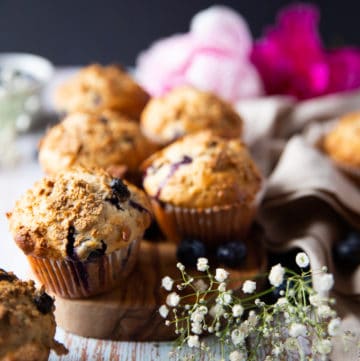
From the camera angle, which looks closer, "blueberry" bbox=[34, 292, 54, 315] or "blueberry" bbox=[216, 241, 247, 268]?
"blueberry" bbox=[34, 292, 54, 315]

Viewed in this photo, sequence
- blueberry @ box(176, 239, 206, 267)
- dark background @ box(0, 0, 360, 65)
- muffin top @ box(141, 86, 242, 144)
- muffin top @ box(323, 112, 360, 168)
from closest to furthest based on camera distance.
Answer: blueberry @ box(176, 239, 206, 267)
muffin top @ box(141, 86, 242, 144)
muffin top @ box(323, 112, 360, 168)
dark background @ box(0, 0, 360, 65)

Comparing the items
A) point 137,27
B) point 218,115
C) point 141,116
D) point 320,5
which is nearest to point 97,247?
point 218,115

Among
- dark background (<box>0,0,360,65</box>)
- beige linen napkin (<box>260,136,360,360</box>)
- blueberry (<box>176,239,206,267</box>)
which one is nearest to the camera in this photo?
blueberry (<box>176,239,206,267</box>)

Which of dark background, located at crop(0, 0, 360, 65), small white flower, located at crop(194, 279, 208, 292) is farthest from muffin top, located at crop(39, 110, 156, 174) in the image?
dark background, located at crop(0, 0, 360, 65)

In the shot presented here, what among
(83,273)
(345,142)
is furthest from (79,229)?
(345,142)

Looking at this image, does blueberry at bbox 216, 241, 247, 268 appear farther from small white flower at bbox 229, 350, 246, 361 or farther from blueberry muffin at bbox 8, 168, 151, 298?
small white flower at bbox 229, 350, 246, 361
